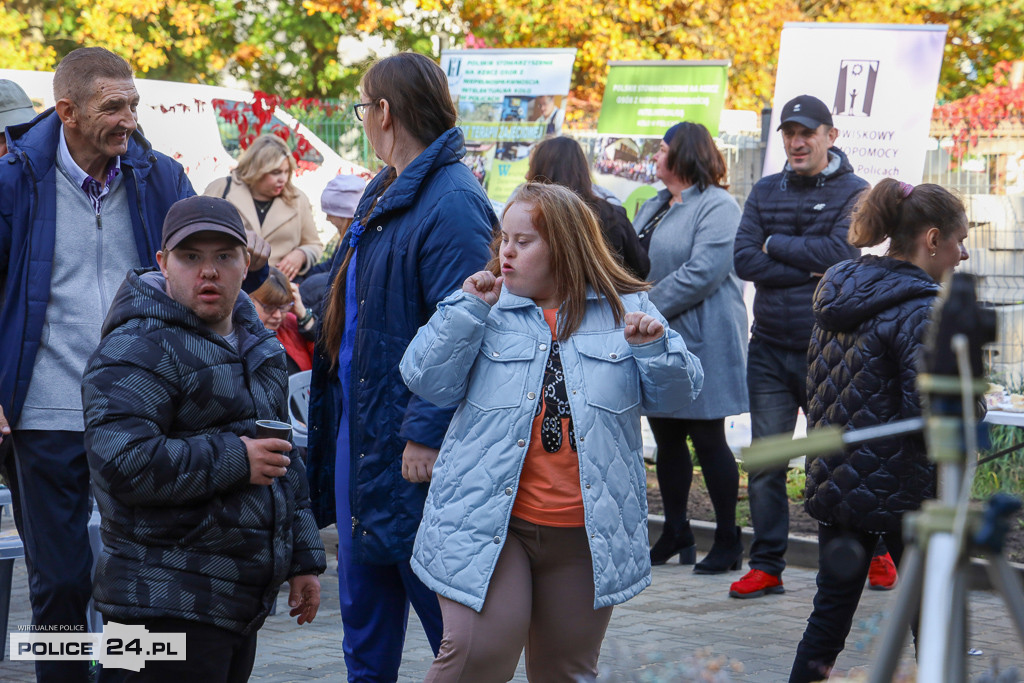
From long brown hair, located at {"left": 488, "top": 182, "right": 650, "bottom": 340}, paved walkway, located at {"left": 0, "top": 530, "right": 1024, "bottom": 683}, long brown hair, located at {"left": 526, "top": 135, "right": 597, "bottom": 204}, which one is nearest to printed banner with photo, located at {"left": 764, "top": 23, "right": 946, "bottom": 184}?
long brown hair, located at {"left": 526, "top": 135, "right": 597, "bottom": 204}

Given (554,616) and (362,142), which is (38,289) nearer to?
(554,616)

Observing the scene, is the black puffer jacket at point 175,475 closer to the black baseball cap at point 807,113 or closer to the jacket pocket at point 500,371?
the jacket pocket at point 500,371

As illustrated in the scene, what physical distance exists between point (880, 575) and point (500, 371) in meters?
3.54

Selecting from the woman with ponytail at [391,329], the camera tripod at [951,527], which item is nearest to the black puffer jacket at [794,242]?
the woman with ponytail at [391,329]

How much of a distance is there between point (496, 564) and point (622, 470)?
1.34 ft

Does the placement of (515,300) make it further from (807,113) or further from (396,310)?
(807,113)

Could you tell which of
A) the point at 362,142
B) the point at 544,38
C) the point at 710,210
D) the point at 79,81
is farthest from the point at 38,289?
the point at 544,38

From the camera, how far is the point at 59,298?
4.04 metres

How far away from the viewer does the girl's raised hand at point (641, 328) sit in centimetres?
317

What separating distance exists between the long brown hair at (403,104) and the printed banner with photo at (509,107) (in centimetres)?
558

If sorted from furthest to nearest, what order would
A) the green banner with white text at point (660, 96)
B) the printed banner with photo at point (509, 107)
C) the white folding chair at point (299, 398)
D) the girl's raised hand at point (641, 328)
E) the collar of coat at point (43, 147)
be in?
1. the printed banner with photo at point (509, 107)
2. the green banner with white text at point (660, 96)
3. the white folding chair at point (299, 398)
4. the collar of coat at point (43, 147)
5. the girl's raised hand at point (641, 328)

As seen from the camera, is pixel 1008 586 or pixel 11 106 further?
pixel 11 106

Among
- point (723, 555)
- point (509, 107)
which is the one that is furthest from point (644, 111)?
point (723, 555)

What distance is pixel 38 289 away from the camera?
3.98 m
